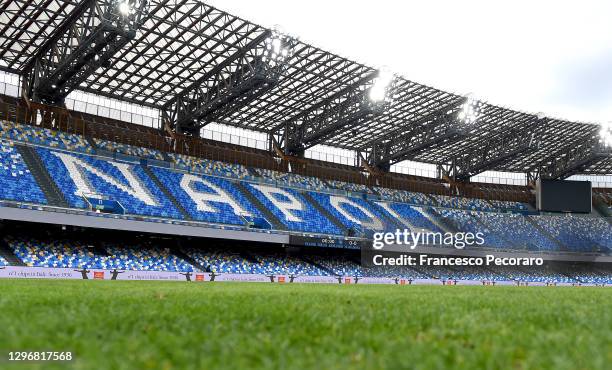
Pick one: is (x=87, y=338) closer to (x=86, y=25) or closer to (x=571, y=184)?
(x=86, y=25)

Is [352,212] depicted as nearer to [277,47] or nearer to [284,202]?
[284,202]


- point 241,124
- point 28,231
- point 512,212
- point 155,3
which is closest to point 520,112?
point 512,212

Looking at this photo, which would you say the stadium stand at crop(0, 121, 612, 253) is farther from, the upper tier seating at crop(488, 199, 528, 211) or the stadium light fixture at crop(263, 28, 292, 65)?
the stadium light fixture at crop(263, 28, 292, 65)

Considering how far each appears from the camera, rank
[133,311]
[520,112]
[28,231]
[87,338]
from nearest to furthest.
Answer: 1. [87,338]
2. [133,311]
3. [28,231]
4. [520,112]

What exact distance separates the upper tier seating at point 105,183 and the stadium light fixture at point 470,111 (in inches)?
1130

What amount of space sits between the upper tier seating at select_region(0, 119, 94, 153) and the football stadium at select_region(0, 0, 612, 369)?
0.45ft

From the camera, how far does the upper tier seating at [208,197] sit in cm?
4447

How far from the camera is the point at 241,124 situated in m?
57.4

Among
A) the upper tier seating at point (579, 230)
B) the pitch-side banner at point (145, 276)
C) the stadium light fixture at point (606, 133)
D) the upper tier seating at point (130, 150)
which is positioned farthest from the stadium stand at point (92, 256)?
the stadium light fixture at point (606, 133)

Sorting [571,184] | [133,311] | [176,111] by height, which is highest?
[176,111]

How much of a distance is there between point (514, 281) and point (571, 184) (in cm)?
2070

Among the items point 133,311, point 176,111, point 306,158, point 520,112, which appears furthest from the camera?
point 306,158
